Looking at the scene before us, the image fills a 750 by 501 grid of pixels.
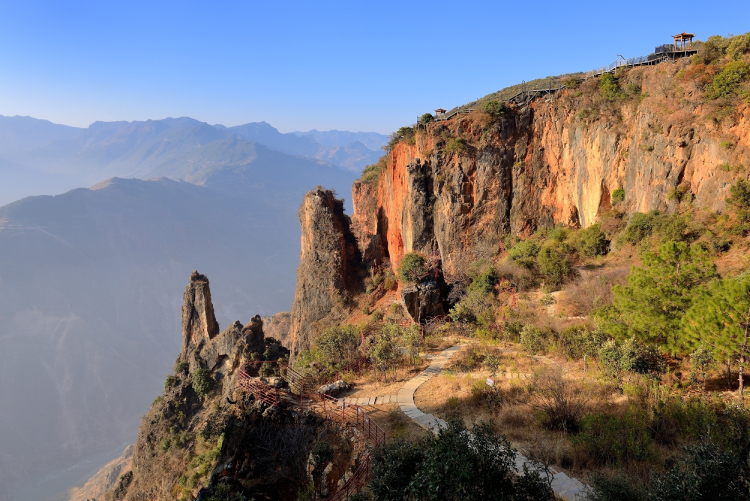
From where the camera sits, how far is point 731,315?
10.9 meters

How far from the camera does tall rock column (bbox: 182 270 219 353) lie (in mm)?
38312

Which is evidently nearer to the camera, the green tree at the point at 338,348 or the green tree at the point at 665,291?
the green tree at the point at 665,291

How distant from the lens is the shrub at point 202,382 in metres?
33.3

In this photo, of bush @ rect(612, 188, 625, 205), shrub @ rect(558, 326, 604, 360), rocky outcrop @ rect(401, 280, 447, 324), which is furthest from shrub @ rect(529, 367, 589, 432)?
bush @ rect(612, 188, 625, 205)

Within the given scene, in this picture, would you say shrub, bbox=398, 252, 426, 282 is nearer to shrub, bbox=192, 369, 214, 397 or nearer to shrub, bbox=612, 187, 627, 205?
shrub, bbox=612, 187, 627, 205

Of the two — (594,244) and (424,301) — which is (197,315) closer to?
(424,301)

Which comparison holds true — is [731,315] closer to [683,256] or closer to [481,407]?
[683,256]

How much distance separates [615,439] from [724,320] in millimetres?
4731

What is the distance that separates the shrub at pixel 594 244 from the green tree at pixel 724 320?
17828mm

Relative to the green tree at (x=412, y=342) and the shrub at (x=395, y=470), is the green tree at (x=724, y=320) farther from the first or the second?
the green tree at (x=412, y=342)

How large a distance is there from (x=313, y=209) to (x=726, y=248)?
34.3m

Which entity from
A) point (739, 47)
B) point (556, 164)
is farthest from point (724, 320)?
point (556, 164)

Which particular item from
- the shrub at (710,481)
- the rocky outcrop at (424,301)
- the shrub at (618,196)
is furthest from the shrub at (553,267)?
the shrub at (710,481)

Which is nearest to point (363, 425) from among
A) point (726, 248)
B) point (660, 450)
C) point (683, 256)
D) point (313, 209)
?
point (660, 450)
